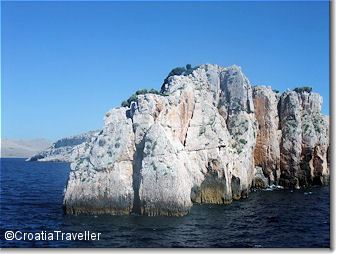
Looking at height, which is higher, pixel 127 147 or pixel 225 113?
pixel 225 113

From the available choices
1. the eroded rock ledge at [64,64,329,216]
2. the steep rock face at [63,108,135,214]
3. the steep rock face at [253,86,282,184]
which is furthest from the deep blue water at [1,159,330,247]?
the steep rock face at [253,86,282,184]

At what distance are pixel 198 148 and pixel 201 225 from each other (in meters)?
16.3

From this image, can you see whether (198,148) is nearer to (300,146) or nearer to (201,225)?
(201,225)

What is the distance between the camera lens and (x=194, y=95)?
61812 millimetres

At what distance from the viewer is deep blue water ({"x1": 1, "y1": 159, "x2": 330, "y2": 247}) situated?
35.4 meters

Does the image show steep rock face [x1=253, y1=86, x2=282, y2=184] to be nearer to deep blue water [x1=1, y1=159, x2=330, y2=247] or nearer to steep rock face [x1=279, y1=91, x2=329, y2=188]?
steep rock face [x1=279, y1=91, x2=329, y2=188]

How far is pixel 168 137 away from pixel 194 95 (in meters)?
13.7

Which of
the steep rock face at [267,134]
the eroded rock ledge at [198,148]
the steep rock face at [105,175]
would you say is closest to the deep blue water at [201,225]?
the steep rock face at [105,175]

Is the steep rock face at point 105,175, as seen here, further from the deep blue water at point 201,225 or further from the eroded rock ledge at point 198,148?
the deep blue water at point 201,225

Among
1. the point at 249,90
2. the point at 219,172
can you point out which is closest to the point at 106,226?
the point at 219,172

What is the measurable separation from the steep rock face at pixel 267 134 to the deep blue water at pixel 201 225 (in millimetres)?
14671

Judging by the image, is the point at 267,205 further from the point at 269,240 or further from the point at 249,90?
the point at 249,90

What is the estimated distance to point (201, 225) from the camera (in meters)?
42.1

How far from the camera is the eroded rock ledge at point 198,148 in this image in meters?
46.6
